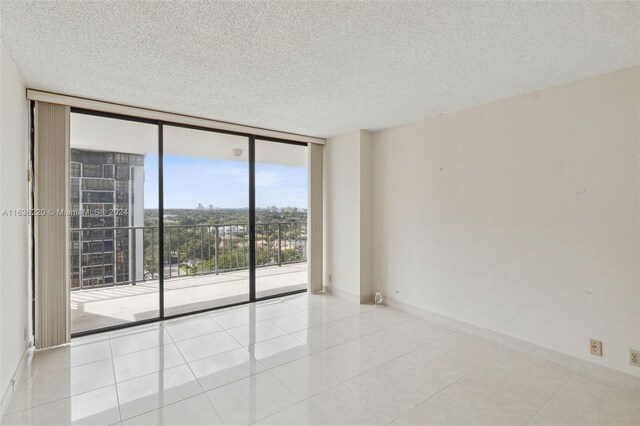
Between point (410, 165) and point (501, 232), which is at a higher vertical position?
point (410, 165)

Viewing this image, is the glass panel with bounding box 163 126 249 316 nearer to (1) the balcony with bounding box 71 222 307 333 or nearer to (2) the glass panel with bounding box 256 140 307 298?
(1) the balcony with bounding box 71 222 307 333

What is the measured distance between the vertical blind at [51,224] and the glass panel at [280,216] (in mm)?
2197

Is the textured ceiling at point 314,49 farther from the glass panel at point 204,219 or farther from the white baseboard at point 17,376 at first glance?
the white baseboard at point 17,376

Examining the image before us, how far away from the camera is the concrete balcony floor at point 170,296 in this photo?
146 inches

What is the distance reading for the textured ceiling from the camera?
1.61 meters

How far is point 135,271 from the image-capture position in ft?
15.6

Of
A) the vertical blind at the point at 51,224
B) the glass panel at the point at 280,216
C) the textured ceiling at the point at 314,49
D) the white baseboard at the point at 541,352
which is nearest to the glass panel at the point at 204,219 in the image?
the glass panel at the point at 280,216

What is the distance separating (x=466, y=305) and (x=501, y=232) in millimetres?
899

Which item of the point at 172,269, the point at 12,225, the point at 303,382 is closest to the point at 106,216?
the point at 172,269

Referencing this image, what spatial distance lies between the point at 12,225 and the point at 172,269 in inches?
124

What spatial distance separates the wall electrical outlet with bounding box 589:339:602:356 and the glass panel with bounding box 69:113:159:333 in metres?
4.48

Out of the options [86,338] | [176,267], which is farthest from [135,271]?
[86,338]

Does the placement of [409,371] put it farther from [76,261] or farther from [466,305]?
[76,261]

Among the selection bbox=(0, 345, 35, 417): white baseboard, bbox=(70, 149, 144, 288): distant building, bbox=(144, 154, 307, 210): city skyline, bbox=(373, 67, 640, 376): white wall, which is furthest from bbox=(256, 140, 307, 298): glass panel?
bbox=(0, 345, 35, 417): white baseboard
